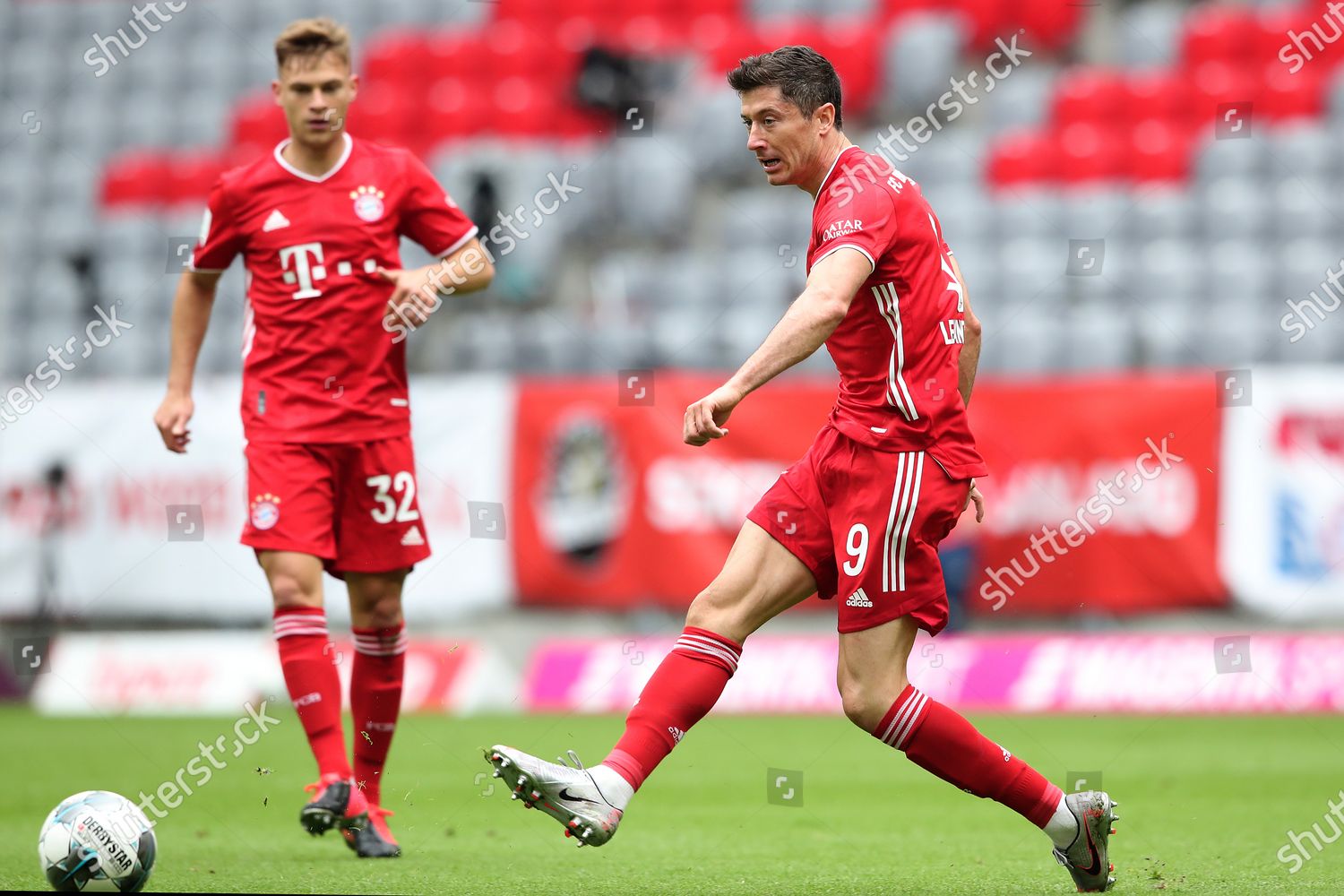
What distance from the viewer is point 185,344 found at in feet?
18.7

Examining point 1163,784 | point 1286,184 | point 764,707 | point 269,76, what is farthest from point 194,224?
point 1163,784

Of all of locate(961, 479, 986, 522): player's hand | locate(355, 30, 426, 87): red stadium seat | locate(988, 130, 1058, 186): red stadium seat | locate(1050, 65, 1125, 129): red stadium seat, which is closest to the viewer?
locate(961, 479, 986, 522): player's hand

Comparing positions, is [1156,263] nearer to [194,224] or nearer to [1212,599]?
[1212,599]

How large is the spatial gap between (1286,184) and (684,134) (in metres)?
4.69

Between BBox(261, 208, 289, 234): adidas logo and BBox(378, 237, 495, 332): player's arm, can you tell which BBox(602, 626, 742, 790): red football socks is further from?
BBox(261, 208, 289, 234): adidas logo

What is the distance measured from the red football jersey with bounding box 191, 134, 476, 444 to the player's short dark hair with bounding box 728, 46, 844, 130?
1.68m

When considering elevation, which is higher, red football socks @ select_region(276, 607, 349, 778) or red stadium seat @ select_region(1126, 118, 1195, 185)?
red stadium seat @ select_region(1126, 118, 1195, 185)

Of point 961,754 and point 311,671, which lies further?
point 311,671

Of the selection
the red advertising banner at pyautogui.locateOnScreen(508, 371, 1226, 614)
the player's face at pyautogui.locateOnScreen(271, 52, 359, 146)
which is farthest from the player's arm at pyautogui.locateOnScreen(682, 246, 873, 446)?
the red advertising banner at pyautogui.locateOnScreen(508, 371, 1226, 614)

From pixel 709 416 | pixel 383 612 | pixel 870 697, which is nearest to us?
pixel 709 416

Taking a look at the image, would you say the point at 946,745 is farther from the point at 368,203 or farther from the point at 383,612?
the point at 368,203

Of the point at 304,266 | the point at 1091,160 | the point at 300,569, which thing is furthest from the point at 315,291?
the point at 1091,160

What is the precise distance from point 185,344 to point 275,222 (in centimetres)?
53

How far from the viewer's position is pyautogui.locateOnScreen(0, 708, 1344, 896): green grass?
4.85 meters
